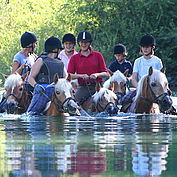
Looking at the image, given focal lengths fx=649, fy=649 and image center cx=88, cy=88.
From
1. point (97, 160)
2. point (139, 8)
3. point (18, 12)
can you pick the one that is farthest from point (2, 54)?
point (97, 160)

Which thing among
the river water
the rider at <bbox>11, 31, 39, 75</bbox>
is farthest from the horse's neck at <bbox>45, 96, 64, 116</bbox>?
the rider at <bbox>11, 31, 39, 75</bbox>

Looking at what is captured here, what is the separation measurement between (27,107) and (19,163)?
7.36 m

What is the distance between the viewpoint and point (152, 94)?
12.3 m

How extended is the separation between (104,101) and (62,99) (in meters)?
1.76

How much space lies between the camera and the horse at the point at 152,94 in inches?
476

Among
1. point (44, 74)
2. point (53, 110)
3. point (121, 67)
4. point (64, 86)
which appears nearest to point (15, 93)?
point (44, 74)

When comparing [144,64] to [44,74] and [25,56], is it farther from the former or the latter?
[25,56]

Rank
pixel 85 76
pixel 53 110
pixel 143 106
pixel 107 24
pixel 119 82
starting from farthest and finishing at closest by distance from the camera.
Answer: pixel 107 24 → pixel 119 82 → pixel 85 76 → pixel 143 106 → pixel 53 110

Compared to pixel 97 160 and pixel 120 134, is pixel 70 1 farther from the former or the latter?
pixel 97 160

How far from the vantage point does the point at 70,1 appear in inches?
1416

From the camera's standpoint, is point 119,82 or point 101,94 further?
point 119,82

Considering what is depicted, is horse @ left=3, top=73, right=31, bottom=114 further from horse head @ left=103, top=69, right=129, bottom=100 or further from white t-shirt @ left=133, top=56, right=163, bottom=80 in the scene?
horse head @ left=103, top=69, right=129, bottom=100

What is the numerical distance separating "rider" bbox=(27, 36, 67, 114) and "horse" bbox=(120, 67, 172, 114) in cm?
160

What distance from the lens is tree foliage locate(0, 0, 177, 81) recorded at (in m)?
33.3
